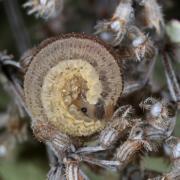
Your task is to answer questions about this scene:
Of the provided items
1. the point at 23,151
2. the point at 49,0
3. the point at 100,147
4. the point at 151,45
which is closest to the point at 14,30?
the point at 23,151

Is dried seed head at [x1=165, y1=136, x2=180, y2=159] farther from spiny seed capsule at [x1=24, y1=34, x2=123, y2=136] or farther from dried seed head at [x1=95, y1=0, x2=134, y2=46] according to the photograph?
dried seed head at [x1=95, y1=0, x2=134, y2=46]

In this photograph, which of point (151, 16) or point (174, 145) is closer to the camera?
point (174, 145)

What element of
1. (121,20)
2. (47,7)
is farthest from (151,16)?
(47,7)

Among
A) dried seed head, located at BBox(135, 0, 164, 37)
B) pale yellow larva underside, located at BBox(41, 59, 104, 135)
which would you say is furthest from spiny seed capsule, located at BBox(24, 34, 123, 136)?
dried seed head, located at BBox(135, 0, 164, 37)

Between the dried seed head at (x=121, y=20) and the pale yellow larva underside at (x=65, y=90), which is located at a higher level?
the dried seed head at (x=121, y=20)

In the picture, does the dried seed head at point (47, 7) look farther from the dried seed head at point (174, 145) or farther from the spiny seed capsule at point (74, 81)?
the dried seed head at point (174, 145)

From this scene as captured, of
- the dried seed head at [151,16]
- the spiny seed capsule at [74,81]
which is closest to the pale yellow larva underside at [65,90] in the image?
the spiny seed capsule at [74,81]

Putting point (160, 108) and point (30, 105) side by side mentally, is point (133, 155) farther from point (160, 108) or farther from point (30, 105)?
point (30, 105)

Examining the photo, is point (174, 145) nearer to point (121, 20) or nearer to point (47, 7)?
point (121, 20)
